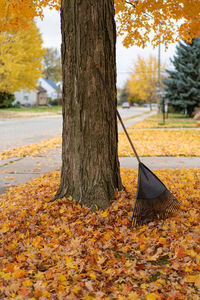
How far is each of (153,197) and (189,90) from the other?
22692 mm

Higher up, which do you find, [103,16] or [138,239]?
[103,16]

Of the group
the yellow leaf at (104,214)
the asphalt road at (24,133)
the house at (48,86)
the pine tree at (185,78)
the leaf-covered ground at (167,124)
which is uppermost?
the house at (48,86)

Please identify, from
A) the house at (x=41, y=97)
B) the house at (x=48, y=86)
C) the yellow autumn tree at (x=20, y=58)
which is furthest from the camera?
the house at (x=48, y=86)

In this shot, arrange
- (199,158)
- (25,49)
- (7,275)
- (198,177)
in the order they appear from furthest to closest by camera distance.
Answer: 1. (25,49)
2. (199,158)
3. (198,177)
4. (7,275)

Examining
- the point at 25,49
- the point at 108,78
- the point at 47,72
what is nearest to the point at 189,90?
the point at 25,49

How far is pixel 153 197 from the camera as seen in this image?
3.64 m

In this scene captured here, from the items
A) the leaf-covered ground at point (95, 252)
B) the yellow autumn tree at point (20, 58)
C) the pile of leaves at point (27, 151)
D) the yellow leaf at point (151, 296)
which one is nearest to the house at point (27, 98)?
the yellow autumn tree at point (20, 58)

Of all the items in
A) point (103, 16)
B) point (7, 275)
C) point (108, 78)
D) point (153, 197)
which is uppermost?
point (103, 16)

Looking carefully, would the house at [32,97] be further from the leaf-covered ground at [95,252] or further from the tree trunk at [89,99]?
the leaf-covered ground at [95,252]

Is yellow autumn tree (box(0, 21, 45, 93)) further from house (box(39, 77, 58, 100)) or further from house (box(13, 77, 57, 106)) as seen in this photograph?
house (box(39, 77, 58, 100))

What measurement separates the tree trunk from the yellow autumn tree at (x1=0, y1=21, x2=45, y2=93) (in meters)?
24.8

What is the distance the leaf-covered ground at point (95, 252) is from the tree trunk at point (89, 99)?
11.3 inches

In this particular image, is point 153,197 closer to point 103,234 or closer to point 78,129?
point 103,234

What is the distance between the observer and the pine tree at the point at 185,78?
24.7m
